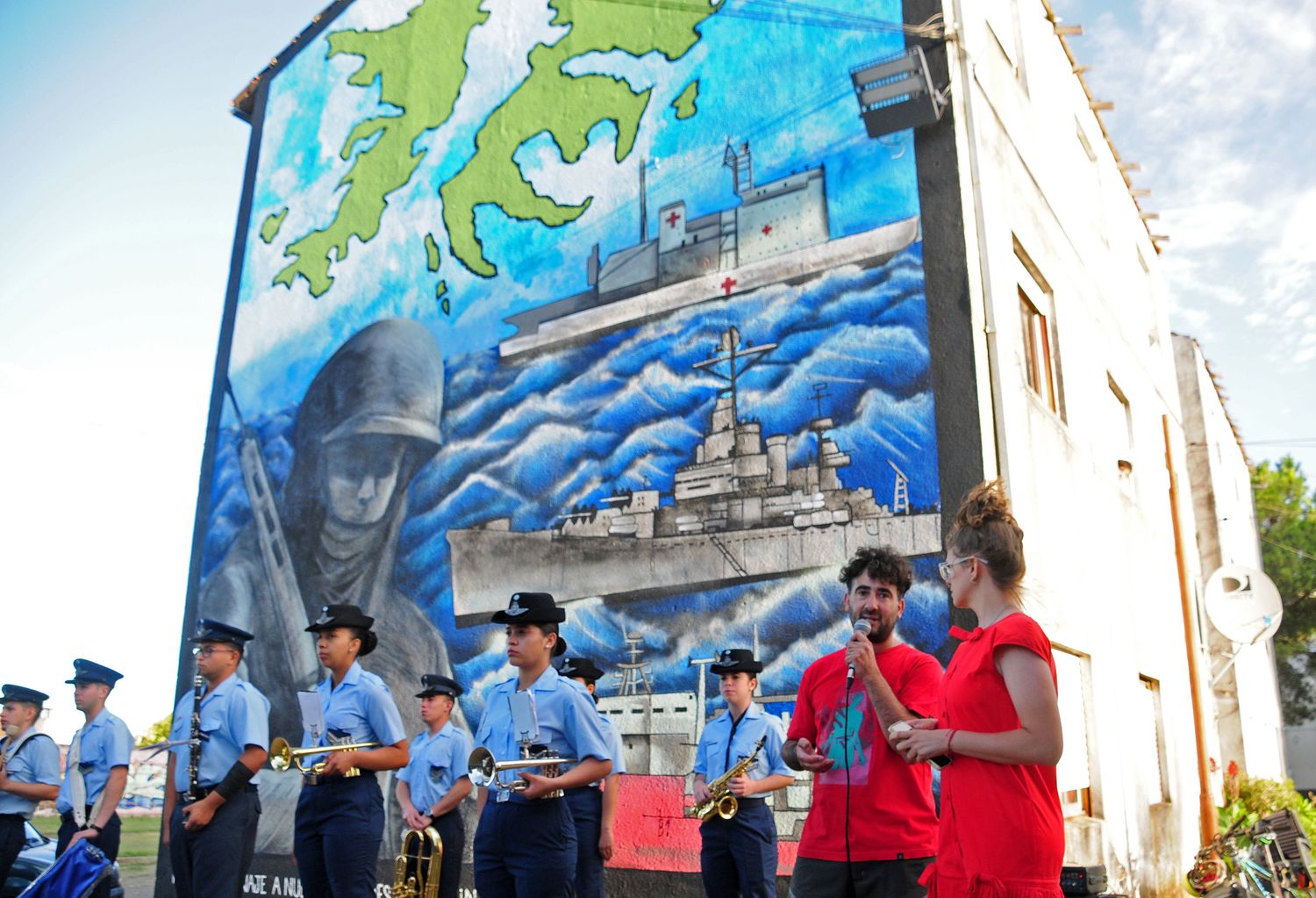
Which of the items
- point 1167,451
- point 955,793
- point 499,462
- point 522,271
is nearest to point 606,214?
point 522,271

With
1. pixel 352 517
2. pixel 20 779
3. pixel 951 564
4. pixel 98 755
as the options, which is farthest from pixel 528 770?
pixel 352 517

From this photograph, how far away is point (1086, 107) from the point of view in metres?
14.7

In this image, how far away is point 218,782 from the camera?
6.93 meters

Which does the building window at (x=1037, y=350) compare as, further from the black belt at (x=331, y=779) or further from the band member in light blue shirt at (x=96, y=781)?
the band member in light blue shirt at (x=96, y=781)

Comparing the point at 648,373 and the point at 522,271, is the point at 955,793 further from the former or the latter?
the point at 522,271

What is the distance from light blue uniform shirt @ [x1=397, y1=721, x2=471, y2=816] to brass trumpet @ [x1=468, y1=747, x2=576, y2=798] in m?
3.78

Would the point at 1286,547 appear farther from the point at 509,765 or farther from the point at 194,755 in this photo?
the point at 194,755

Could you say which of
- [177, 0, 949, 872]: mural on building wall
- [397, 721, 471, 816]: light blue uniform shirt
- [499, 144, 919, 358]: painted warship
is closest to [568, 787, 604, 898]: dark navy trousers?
[177, 0, 949, 872]: mural on building wall

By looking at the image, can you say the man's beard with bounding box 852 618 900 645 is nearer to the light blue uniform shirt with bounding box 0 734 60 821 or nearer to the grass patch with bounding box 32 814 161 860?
the light blue uniform shirt with bounding box 0 734 60 821

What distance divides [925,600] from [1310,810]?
10.9 metres

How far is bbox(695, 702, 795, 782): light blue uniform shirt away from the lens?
777cm

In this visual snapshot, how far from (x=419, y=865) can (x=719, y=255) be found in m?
5.95

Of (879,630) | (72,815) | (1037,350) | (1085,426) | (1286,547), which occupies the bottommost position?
(72,815)

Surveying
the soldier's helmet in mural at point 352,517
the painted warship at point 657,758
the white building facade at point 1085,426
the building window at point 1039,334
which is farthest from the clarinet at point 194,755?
the building window at point 1039,334
